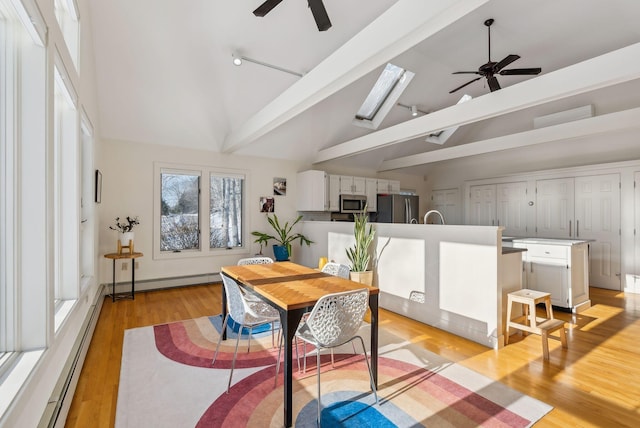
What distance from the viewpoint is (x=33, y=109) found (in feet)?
5.33

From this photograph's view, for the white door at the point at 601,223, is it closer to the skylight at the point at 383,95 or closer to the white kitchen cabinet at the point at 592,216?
the white kitchen cabinet at the point at 592,216

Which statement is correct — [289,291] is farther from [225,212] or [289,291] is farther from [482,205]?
[482,205]

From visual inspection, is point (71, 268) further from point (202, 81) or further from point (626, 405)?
point (626, 405)

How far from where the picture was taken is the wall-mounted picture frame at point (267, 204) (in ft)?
20.4

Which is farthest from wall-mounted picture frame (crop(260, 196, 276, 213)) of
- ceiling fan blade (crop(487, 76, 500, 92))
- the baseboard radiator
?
ceiling fan blade (crop(487, 76, 500, 92))

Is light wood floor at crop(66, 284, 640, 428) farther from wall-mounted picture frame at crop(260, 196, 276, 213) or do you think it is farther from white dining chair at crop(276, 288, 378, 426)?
wall-mounted picture frame at crop(260, 196, 276, 213)

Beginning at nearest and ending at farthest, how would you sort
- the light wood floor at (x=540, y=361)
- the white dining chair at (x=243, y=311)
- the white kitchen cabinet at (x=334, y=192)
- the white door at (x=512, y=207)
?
1. the light wood floor at (x=540, y=361)
2. the white dining chair at (x=243, y=311)
3. the white door at (x=512, y=207)
4. the white kitchen cabinet at (x=334, y=192)

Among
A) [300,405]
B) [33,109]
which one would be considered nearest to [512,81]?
[300,405]

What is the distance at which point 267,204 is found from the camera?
6.26 metres

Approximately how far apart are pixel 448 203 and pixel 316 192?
390 cm

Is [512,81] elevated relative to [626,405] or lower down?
elevated

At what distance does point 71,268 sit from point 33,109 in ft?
5.12

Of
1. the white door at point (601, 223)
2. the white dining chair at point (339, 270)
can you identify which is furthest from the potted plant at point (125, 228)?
the white door at point (601, 223)

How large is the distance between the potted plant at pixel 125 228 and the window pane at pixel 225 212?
1230 mm
